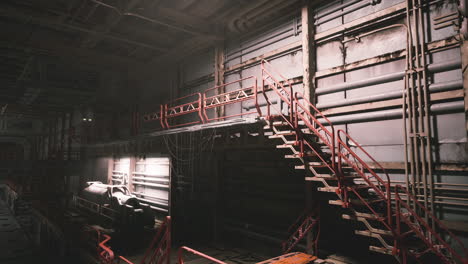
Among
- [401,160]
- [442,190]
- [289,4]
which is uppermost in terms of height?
[289,4]

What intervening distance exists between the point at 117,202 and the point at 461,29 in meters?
13.1

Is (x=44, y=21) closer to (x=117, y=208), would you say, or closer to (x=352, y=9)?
(x=117, y=208)

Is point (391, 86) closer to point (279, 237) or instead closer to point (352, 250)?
point (352, 250)

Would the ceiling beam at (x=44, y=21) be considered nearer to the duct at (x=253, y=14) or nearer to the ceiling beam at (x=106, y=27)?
the ceiling beam at (x=106, y=27)

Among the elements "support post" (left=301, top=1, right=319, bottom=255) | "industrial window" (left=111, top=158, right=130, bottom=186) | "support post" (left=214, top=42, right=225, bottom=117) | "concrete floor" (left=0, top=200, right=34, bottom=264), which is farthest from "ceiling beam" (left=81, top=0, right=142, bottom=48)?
"concrete floor" (left=0, top=200, right=34, bottom=264)

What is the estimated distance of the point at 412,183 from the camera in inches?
274

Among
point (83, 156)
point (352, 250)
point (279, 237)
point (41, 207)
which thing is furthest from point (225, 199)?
point (83, 156)

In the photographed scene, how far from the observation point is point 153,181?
15.9 m

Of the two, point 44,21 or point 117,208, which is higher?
point 44,21

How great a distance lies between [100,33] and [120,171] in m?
8.79

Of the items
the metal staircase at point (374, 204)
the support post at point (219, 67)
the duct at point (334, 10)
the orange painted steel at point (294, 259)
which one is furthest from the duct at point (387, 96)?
the support post at point (219, 67)

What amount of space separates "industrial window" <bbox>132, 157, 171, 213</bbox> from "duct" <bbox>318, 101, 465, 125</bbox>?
9.16 m

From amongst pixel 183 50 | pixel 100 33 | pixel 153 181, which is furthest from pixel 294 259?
pixel 100 33

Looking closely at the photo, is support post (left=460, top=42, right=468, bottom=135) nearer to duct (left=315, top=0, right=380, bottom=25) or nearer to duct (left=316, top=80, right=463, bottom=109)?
duct (left=316, top=80, right=463, bottom=109)
